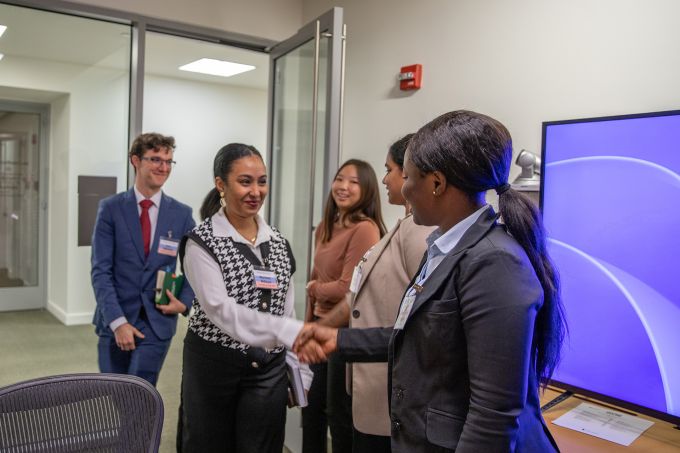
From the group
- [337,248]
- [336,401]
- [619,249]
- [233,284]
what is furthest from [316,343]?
[337,248]

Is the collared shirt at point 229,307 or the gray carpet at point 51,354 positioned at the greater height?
the collared shirt at point 229,307

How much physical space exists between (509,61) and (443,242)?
163 cm

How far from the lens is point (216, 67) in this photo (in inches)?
231

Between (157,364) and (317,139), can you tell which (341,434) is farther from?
(317,139)

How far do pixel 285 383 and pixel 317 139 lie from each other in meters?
1.60

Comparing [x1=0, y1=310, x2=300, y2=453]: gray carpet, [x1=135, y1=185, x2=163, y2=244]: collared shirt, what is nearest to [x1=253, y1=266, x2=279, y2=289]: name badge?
[x1=135, y1=185, x2=163, y2=244]: collared shirt

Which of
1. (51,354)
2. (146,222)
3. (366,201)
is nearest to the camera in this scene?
(146,222)

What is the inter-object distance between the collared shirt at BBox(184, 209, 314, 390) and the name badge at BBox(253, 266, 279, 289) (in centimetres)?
5

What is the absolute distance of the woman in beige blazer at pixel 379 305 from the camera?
6.16 feet

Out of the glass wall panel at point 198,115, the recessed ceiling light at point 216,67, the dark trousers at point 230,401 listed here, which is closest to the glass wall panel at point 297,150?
the dark trousers at point 230,401

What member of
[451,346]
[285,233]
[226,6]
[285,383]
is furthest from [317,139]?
[451,346]

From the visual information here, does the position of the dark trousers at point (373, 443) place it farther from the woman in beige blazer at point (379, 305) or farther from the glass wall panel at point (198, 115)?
the glass wall panel at point (198, 115)

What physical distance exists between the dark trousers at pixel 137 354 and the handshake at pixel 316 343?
1.23 m

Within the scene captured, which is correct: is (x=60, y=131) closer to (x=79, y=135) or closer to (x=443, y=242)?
(x=79, y=135)
